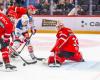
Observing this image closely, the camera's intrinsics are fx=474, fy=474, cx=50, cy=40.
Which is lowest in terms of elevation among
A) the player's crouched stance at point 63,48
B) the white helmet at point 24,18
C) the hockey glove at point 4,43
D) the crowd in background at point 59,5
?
the crowd in background at point 59,5

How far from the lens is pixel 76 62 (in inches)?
338

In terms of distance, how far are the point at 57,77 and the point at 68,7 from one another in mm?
8912

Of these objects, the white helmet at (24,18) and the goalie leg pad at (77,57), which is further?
the goalie leg pad at (77,57)

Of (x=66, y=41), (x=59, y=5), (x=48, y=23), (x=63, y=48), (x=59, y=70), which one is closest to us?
(x=59, y=70)

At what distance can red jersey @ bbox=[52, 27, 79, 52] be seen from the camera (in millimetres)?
8148

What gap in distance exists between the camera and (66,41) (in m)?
8.19

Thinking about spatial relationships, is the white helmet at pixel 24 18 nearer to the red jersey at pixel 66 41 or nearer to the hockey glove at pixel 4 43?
the red jersey at pixel 66 41

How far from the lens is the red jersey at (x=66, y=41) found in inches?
321

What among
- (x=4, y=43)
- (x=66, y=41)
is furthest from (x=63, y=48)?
(x=4, y=43)

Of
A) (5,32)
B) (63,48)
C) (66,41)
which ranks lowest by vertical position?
(63,48)

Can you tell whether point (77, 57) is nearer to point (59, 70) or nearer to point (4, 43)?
point (59, 70)

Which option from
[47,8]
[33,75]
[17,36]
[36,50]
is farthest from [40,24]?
[33,75]

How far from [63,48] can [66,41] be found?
0.17 metres

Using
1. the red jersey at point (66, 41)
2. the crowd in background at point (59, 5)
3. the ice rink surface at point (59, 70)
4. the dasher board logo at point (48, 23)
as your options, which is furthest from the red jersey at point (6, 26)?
the crowd in background at point (59, 5)
